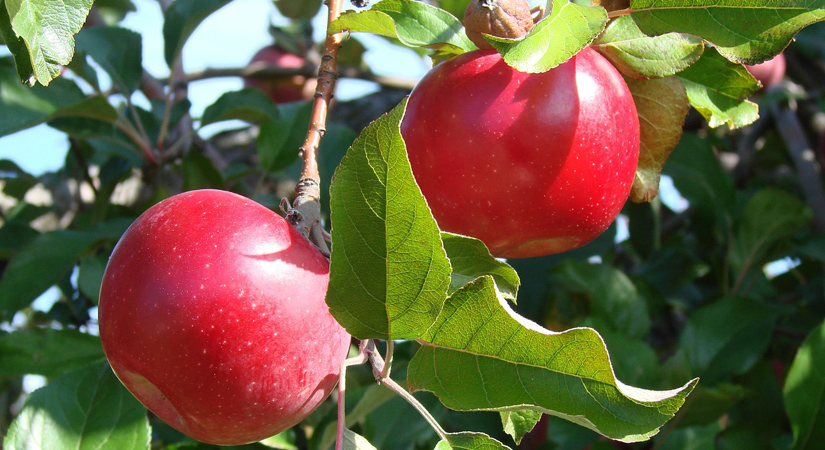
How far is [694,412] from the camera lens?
3.83 feet

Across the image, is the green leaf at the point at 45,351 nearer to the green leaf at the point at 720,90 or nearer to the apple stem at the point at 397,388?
the apple stem at the point at 397,388

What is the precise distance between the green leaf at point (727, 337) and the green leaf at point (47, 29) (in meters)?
1.08

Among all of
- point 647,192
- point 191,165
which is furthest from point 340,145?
point 647,192

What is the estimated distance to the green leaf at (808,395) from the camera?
1.07 m

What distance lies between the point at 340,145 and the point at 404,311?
2.67 feet

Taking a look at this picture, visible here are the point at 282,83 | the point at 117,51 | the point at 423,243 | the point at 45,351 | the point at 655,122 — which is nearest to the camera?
the point at 423,243

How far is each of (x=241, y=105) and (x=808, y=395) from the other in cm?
98

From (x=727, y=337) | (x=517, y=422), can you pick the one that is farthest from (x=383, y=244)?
(x=727, y=337)

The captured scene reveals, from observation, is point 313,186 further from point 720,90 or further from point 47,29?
point 720,90

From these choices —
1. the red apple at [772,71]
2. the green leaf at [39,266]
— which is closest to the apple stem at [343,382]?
the green leaf at [39,266]

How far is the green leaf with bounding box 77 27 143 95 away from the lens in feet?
4.41

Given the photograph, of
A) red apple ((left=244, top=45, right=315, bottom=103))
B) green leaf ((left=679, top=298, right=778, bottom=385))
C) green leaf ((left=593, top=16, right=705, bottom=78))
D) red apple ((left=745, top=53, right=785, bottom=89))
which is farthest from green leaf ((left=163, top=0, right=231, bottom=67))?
red apple ((left=745, top=53, right=785, bottom=89))

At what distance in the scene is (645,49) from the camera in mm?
683

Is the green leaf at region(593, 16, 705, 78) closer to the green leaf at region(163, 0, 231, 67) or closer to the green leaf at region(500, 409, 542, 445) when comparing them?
the green leaf at region(500, 409, 542, 445)
